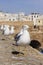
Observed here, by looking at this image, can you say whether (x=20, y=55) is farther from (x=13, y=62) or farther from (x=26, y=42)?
(x=26, y=42)

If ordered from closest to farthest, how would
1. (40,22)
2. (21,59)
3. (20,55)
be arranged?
(21,59) → (20,55) → (40,22)

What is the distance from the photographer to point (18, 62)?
646cm

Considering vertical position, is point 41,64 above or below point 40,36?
above

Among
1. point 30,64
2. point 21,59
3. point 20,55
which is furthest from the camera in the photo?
point 20,55

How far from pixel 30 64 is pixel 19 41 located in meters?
3.76

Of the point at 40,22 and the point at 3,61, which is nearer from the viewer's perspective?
the point at 3,61

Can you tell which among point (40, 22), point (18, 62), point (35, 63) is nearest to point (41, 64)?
point (35, 63)

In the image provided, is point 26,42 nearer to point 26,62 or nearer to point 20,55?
point 20,55

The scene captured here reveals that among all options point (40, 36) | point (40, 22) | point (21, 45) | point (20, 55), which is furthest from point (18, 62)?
point (40, 22)

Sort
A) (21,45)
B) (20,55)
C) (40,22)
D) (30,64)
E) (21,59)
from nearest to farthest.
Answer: (30,64)
(21,59)
(20,55)
(21,45)
(40,22)

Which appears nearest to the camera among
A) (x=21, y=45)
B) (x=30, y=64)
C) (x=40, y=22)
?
(x=30, y=64)

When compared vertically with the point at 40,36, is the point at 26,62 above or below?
above

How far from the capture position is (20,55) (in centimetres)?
753

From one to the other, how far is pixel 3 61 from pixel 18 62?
→ 0.39 metres
